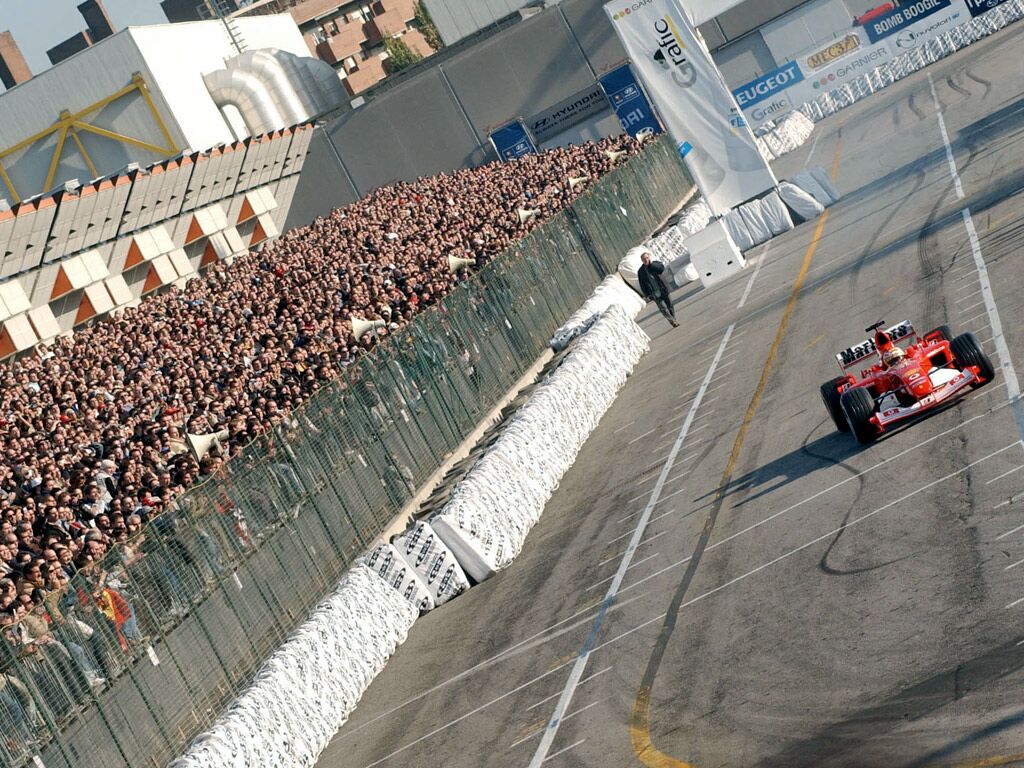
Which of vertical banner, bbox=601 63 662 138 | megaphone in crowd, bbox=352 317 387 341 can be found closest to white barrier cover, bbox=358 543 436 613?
megaphone in crowd, bbox=352 317 387 341

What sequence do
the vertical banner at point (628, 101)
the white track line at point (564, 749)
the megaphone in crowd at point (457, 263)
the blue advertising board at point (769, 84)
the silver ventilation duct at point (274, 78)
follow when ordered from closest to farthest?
1. the white track line at point (564, 749)
2. the megaphone in crowd at point (457, 263)
3. the vertical banner at point (628, 101)
4. the silver ventilation duct at point (274, 78)
5. the blue advertising board at point (769, 84)

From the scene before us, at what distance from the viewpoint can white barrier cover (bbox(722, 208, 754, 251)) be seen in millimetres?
36688

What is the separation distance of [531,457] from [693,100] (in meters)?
14.8

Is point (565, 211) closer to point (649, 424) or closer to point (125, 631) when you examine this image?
point (649, 424)

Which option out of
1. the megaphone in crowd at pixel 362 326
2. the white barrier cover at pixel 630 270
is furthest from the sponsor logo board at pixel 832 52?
the megaphone in crowd at pixel 362 326

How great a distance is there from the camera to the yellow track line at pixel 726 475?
Result: 10668 millimetres

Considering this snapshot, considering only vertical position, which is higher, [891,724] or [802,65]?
[802,65]

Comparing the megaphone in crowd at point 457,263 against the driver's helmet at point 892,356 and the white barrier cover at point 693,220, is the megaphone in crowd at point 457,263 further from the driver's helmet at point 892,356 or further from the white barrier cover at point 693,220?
the driver's helmet at point 892,356

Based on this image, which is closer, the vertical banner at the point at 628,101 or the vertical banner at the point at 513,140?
the vertical banner at the point at 628,101

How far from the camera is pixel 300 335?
28.2 m

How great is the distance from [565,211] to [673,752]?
28.3 m

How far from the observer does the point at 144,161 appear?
2398 inches

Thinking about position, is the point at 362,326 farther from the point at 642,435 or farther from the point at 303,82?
the point at 303,82

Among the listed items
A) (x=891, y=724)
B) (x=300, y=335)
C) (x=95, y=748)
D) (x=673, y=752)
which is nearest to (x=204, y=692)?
(x=95, y=748)
